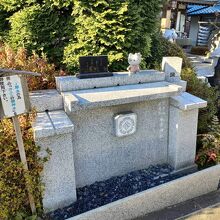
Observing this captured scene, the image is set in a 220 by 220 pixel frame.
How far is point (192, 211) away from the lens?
13.3 feet

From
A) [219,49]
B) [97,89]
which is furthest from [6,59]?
[219,49]

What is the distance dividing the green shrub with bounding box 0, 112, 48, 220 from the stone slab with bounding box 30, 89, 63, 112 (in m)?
0.43

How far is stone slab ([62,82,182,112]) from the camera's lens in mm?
3576

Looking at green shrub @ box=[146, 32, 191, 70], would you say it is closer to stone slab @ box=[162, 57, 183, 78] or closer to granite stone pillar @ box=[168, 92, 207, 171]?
stone slab @ box=[162, 57, 183, 78]

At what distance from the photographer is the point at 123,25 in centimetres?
536

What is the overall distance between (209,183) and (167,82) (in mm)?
2052

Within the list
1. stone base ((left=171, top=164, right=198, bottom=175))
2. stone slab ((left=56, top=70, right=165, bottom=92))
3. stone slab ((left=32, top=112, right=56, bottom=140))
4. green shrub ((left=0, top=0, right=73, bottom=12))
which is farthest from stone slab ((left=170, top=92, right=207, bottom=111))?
green shrub ((left=0, top=0, right=73, bottom=12))

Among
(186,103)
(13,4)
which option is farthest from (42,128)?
(13,4)

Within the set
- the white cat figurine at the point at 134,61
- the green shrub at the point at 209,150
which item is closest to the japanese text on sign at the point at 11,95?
the white cat figurine at the point at 134,61

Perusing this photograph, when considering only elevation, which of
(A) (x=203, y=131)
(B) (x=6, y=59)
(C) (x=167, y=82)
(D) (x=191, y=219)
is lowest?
(D) (x=191, y=219)

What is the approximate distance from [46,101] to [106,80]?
1.14 meters

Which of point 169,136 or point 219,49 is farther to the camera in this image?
point 219,49

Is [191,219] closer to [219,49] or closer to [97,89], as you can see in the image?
[97,89]

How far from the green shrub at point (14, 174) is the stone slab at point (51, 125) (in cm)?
24
